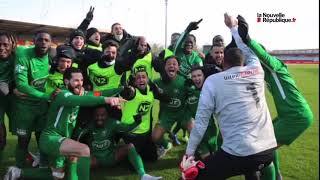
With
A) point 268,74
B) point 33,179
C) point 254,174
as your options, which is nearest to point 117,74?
point 33,179

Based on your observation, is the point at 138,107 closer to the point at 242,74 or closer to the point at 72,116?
the point at 72,116

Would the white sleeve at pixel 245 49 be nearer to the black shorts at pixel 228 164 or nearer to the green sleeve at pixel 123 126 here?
the black shorts at pixel 228 164

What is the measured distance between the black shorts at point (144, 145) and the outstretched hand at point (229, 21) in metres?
2.60

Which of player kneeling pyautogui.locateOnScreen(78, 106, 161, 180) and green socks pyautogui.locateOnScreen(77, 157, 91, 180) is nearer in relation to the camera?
green socks pyautogui.locateOnScreen(77, 157, 91, 180)

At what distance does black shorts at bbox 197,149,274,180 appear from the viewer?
362 centimetres

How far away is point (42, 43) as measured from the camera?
220 inches

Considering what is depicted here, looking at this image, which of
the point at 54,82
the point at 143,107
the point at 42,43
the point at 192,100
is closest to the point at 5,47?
the point at 42,43

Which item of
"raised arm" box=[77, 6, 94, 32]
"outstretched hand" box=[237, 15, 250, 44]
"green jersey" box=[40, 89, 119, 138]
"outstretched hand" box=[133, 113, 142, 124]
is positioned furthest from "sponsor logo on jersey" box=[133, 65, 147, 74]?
"outstretched hand" box=[237, 15, 250, 44]

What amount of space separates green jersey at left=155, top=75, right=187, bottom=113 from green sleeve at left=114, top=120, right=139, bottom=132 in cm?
94

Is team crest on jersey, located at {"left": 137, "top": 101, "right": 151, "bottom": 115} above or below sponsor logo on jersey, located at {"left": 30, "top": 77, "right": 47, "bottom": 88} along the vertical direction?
below

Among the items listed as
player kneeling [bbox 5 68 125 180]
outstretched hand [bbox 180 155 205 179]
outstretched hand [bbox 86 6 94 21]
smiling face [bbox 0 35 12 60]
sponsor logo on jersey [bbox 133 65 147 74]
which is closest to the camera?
outstretched hand [bbox 180 155 205 179]

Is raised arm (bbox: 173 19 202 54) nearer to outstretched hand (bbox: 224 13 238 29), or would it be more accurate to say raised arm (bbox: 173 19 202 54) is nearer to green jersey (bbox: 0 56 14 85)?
outstretched hand (bbox: 224 13 238 29)

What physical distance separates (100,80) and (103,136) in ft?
3.22

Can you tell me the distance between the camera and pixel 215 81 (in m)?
3.68
